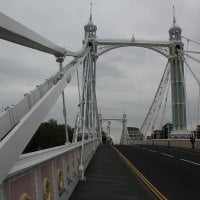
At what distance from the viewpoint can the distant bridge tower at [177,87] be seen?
7600 centimetres

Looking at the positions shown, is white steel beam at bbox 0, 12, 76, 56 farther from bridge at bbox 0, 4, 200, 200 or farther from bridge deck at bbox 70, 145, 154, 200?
bridge deck at bbox 70, 145, 154, 200

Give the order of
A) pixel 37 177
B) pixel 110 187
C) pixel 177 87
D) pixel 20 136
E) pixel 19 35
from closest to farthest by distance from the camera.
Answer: pixel 20 136 → pixel 19 35 → pixel 37 177 → pixel 110 187 → pixel 177 87

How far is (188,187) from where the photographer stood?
614 inches

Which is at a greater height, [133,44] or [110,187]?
[133,44]

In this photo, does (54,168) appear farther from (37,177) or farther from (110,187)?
(110,187)

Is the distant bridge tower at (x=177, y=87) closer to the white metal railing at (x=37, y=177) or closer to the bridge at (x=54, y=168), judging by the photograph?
the bridge at (x=54, y=168)

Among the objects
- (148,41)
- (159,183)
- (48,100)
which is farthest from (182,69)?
(48,100)

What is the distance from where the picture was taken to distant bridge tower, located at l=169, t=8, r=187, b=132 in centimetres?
7600

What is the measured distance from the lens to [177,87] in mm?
76625

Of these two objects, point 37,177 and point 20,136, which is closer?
point 20,136

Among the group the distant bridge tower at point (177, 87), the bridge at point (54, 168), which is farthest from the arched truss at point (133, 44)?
the bridge at point (54, 168)

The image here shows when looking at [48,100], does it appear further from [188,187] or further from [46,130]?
[46,130]

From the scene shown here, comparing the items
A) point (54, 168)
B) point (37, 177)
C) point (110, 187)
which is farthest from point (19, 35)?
point (110, 187)

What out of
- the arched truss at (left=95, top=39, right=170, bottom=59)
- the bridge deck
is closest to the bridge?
the bridge deck
